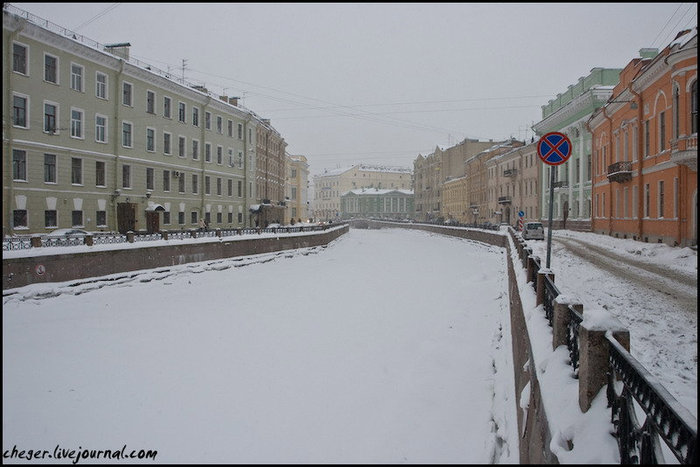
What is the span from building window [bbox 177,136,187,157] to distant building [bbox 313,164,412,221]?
104 metres

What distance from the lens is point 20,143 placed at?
21.8 metres

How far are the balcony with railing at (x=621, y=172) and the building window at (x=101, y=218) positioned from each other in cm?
2821

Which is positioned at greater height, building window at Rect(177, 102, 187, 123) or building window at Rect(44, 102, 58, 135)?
building window at Rect(177, 102, 187, 123)

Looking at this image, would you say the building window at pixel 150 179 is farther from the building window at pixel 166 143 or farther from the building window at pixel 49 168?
the building window at pixel 49 168

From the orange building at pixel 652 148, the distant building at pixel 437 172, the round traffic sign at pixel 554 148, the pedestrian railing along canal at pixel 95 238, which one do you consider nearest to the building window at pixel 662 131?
the orange building at pixel 652 148

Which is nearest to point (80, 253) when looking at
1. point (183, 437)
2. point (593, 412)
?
point (183, 437)

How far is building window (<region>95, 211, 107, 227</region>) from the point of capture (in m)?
26.4

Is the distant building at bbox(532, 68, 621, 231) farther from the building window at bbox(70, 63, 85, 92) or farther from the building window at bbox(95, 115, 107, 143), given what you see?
the building window at bbox(70, 63, 85, 92)

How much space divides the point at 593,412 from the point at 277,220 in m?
54.0

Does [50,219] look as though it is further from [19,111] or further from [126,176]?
[126,176]

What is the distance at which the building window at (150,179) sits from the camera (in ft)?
101

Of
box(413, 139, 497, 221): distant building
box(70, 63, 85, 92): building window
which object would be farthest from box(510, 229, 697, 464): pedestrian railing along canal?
box(413, 139, 497, 221): distant building

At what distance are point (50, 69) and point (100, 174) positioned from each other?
6097 mm

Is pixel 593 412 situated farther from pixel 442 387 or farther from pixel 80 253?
pixel 80 253
